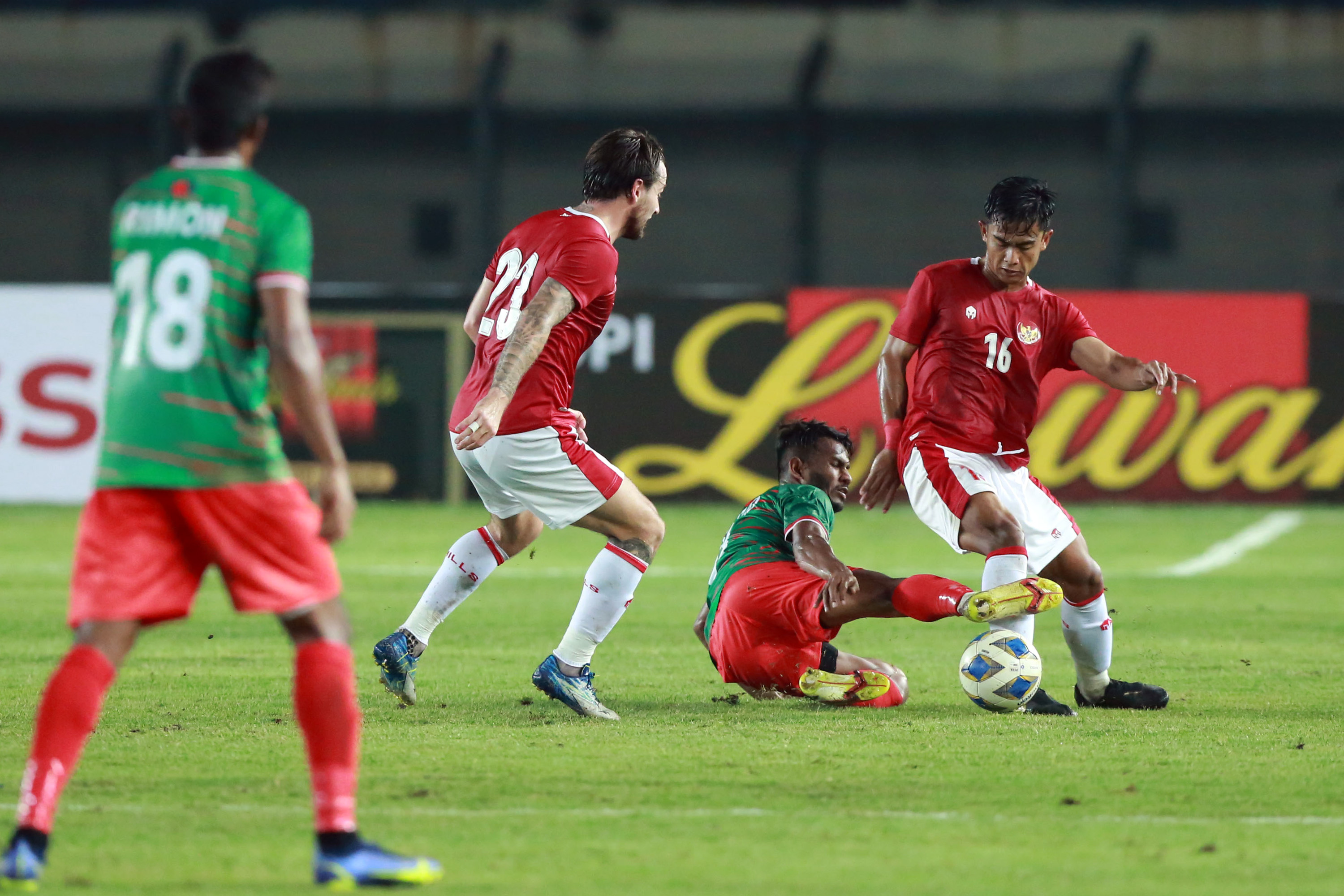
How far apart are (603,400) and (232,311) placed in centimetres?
1245

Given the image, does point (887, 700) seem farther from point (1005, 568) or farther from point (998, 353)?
point (998, 353)

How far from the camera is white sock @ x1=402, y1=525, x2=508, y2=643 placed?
658cm

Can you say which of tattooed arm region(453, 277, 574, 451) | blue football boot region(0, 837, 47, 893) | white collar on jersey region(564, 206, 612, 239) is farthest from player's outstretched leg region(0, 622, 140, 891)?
white collar on jersey region(564, 206, 612, 239)

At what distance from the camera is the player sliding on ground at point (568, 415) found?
6.22 meters

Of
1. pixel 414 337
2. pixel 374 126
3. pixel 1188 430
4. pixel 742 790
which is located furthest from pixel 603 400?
pixel 742 790

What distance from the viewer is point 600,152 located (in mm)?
6320

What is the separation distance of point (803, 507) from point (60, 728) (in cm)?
312

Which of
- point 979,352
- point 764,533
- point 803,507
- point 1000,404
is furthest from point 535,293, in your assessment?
point 1000,404

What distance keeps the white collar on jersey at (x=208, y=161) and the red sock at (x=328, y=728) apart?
106cm

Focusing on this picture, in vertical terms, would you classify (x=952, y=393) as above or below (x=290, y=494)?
above

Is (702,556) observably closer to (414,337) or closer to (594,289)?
(414,337)

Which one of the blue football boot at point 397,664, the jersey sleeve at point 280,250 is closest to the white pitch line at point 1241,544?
the blue football boot at point 397,664

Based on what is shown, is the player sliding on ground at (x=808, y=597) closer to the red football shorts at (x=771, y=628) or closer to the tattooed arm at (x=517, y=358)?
the red football shorts at (x=771, y=628)

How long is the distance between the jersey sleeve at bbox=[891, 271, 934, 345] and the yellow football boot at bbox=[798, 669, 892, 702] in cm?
124
